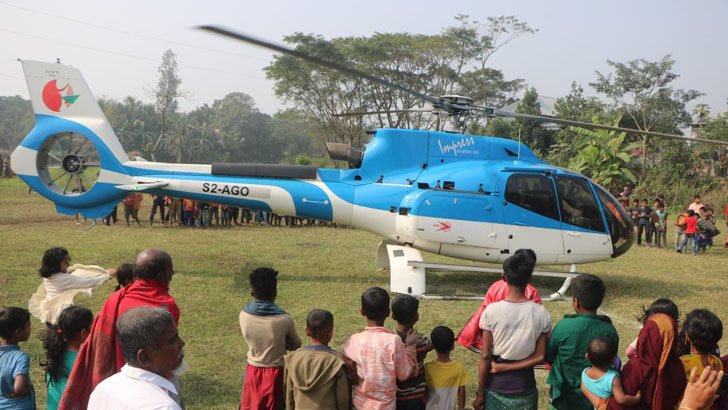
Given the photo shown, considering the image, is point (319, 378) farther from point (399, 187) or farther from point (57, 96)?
point (57, 96)

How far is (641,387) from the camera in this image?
297 cm

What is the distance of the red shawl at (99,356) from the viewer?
3.00 metres

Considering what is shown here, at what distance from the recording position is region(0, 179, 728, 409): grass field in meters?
6.18

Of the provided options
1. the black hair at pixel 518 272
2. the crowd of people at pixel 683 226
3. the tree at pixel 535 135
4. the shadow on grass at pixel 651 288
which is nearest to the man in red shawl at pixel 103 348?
the black hair at pixel 518 272

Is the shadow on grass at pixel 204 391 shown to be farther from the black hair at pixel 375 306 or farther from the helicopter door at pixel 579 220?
the helicopter door at pixel 579 220

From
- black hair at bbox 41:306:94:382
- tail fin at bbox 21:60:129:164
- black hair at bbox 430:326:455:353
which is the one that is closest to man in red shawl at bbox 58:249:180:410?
black hair at bbox 41:306:94:382

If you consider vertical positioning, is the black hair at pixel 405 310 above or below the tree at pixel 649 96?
below

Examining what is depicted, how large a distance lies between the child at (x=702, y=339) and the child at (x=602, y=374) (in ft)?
1.17

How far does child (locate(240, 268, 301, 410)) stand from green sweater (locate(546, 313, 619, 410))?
1693mm

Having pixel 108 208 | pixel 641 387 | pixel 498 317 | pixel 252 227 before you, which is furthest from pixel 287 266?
pixel 641 387

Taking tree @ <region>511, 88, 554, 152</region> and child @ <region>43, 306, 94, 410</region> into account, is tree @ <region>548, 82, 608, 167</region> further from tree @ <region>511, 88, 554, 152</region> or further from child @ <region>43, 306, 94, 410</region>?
child @ <region>43, 306, 94, 410</region>

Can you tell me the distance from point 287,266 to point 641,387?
28.6ft

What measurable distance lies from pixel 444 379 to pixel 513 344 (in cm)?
49

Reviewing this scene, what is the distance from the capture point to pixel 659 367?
2.88m
